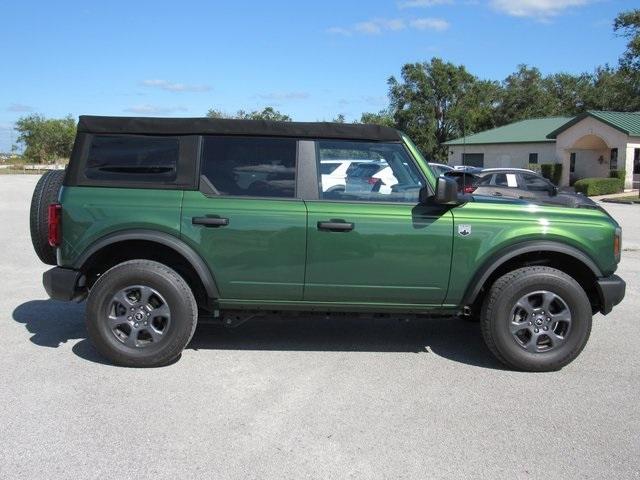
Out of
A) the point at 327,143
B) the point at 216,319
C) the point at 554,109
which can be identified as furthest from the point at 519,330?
the point at 554,109

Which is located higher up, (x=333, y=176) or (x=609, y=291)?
Answer: (x=333, y=176)

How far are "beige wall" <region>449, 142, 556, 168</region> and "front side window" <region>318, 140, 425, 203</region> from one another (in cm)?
3749

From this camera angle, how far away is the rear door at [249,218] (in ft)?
15.7

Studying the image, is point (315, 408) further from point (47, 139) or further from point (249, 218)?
point (47, 139)

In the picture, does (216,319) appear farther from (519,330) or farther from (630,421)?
(630,421)

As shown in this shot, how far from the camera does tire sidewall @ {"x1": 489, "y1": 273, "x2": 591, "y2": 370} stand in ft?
15.9

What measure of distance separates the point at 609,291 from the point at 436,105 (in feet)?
188

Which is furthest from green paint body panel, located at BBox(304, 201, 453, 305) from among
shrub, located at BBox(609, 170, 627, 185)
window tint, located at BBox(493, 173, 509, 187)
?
shrub, located at BBox(609, 170, 627, 185)

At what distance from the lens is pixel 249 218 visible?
479 cm

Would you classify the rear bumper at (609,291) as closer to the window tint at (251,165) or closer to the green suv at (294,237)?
the green suv at (294,237)

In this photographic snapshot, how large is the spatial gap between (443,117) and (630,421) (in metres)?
58.2

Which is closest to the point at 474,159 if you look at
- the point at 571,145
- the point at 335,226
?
the point at 571,145

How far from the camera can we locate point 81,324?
6.05m

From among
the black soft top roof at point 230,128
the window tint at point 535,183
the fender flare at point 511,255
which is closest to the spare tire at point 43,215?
the black soft top roof at point 230,128
